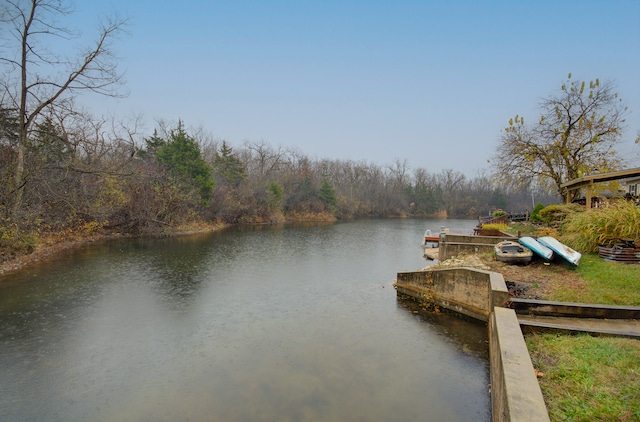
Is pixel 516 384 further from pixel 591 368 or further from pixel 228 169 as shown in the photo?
pixel 228 169

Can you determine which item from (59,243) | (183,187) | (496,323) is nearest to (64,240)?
(59,243)

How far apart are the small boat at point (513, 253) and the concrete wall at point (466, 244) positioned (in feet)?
8.48

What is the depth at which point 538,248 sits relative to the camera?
377 inches

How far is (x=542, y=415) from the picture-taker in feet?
10.2

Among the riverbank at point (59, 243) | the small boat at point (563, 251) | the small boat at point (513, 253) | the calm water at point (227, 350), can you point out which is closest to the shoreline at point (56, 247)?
the riverbank at point (59, 243)

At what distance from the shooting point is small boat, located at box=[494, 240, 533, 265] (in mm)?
9820

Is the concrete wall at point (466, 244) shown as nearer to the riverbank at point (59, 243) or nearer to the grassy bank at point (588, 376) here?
the grassy bank at point (588, 376)

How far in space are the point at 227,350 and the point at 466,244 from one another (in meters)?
10.4

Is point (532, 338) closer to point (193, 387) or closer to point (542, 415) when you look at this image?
point (542, 415)

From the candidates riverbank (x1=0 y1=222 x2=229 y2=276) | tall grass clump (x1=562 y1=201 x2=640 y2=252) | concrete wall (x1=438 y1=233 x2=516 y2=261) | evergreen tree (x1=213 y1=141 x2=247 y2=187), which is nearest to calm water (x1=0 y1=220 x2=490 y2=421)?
riverbank (x1=0 y1=222 x2=229 y2=276)

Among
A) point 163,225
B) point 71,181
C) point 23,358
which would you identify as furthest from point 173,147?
point 23,358

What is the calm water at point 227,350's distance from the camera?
5027mm

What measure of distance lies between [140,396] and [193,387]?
2.50 ft

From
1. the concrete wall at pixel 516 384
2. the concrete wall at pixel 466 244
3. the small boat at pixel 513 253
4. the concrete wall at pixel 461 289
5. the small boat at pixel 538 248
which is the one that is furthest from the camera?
the concrete wall at pixel 466 244
